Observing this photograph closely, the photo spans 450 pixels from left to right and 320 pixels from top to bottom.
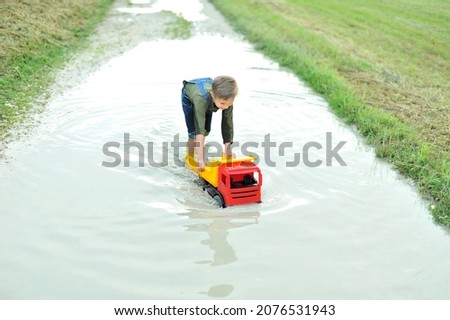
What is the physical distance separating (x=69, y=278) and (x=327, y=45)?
431 inches

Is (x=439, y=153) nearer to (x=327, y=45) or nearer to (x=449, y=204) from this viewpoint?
(x=449, y=204)

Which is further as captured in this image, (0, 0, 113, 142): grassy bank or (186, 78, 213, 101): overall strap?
(0, 0, 113, 142): grassy bank

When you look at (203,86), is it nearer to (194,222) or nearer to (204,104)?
(204,104)

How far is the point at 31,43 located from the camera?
11180 mm

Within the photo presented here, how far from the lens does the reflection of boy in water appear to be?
516cm

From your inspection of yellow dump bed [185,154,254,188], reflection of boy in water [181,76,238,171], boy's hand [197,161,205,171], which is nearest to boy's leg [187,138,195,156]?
reflection of boy in water [181,76,238,171]

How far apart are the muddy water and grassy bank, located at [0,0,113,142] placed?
27.4 inches

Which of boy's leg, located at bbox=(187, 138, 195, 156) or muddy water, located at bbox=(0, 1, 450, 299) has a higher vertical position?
boy's leg, located at bbox=(187, 138, 195, 156)

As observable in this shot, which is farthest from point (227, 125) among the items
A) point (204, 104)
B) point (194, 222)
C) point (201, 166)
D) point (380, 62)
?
point (380, 62)

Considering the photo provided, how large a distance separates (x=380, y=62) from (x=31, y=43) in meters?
7.83

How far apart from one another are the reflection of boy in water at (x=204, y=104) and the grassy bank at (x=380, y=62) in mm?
2280

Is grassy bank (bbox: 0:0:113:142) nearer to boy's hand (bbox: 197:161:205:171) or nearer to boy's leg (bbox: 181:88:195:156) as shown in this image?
boy's leg (bbox: 181:88:195:156)

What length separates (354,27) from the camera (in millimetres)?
17297
